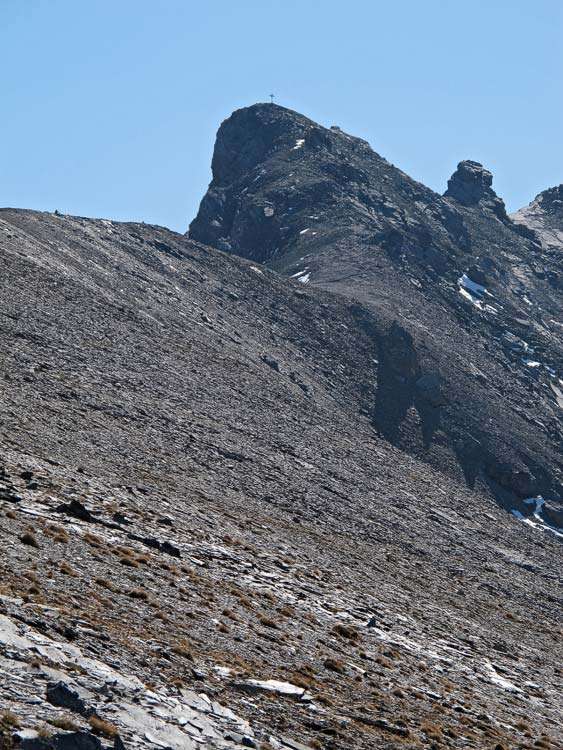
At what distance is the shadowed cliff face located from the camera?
311ft

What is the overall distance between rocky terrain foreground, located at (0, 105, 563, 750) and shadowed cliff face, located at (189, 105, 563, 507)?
1.76ft

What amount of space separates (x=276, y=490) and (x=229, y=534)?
14732 mm

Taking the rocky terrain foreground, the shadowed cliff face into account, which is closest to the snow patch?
the shadowed cliff face

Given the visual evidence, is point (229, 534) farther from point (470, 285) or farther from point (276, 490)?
point (470, 285)

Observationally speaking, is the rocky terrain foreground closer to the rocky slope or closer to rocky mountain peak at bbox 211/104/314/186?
the rocky slope

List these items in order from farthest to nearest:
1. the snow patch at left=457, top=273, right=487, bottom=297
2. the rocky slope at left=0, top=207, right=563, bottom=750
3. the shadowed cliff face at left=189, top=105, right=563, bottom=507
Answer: the snow patch at left=457, top=273, right=487, bottom=297 < the shadowed cliff face at left=189, top=105, right=563, bottom=507 < the rocky slope at left=0, top=207, right=563, bottom=750

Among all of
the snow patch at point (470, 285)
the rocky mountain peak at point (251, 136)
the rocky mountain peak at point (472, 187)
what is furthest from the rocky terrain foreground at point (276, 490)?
the rocky mountain peak at point (472, 187)

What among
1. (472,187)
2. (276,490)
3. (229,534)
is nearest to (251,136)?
(472,187)

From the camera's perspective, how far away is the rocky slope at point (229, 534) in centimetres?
2483

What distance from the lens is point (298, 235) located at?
142 m

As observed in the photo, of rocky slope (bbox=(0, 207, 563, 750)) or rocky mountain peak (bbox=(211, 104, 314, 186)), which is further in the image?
rocky mountain peak (bbox=(211, 104, 314, 186))

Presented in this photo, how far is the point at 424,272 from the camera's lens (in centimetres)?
13462

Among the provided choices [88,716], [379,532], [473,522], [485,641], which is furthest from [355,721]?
[473,522]

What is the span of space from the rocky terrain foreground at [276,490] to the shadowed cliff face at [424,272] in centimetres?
54
